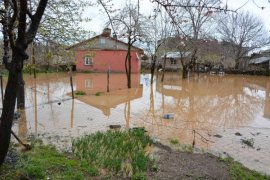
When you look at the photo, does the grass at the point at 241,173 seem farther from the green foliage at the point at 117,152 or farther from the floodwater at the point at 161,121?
the green foliage at the point at 117,152

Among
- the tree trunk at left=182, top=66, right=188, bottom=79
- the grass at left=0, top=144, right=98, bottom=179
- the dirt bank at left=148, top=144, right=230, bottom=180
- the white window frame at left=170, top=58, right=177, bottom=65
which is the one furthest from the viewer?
the white window frame at left=170, top=58, right=177, bottom=65

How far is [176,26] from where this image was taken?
5.05 metres

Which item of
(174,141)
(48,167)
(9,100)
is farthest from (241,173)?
(9,100)

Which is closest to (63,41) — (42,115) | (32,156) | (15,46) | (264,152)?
(42,115)

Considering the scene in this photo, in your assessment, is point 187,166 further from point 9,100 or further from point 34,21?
point 34,21

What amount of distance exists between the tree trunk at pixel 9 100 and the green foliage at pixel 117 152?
1964 millimetres

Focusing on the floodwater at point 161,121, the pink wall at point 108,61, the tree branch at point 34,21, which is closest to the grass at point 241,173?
the floodwater at point 161,121

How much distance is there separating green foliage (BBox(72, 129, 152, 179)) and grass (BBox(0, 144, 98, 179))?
0.31 m

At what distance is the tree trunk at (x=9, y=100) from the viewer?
5078 millimetres

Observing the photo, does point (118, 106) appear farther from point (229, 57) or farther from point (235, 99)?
point (229, 57)

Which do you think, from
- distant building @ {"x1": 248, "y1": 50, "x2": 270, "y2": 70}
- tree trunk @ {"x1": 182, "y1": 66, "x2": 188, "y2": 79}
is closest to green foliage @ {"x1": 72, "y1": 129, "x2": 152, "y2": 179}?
tree trunk @ {"x1": 182, "y1": 66, "x2": 188, "y2": 79}

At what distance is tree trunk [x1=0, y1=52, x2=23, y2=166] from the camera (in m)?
5.08

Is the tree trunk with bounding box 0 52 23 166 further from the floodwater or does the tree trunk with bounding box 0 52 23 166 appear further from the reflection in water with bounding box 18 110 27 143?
the reflection in water with bounding box 18 110 27 143

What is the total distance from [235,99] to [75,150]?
55.3 ft
